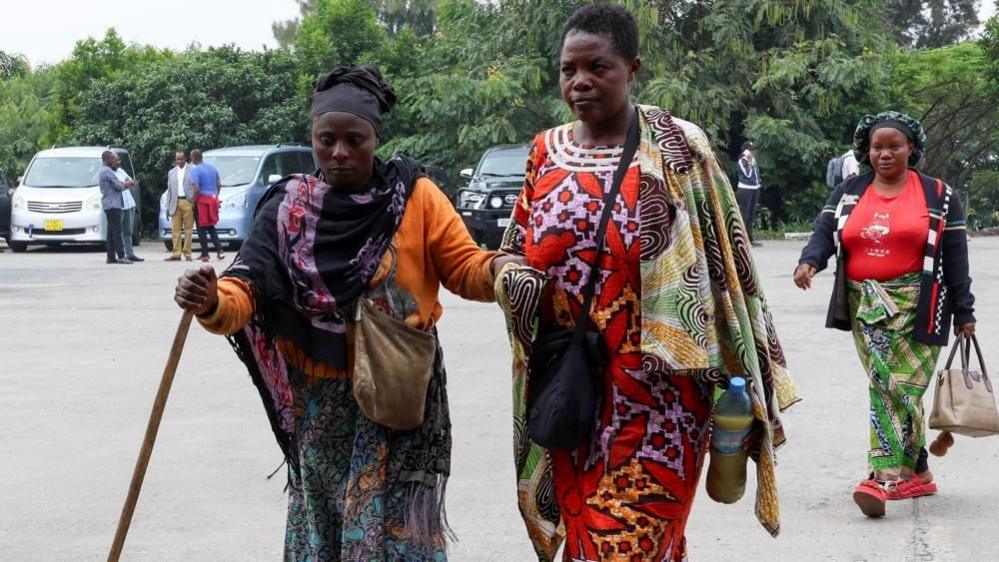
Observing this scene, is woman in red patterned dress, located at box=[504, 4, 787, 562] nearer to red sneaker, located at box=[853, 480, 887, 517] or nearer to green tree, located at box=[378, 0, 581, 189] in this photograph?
red sneaker, located at box=[853, 480, 887, 517]

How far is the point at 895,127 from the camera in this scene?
5914 millimetres

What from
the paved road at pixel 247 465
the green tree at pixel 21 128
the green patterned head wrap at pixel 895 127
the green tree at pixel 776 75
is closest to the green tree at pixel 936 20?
the green tree at pixel 776 75

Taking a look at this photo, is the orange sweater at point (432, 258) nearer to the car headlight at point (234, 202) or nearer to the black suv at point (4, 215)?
the car headlight at point (234, 202)

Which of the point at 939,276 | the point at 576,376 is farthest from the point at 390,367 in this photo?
the point at 939,276

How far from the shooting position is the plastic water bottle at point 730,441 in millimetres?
3562

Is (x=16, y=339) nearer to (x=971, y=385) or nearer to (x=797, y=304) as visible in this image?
(x=797, y=304)

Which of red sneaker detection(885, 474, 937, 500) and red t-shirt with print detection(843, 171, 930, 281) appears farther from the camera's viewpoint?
red sneaker detection(885, 474, 937, 500)

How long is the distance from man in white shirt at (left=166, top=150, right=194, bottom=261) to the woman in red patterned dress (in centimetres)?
1842

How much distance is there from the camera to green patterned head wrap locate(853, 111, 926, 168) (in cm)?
595

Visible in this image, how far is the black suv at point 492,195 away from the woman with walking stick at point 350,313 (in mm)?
16846

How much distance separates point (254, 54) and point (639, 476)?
28901 mm

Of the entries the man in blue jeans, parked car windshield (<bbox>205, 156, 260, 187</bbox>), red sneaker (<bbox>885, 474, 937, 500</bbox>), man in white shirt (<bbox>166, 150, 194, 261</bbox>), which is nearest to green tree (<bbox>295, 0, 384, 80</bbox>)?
parked car windshield (<bbox>205, 156, 260, 187</bbox>)

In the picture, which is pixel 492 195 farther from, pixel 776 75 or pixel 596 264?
pixel 596 264

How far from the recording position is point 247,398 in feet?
29.1
